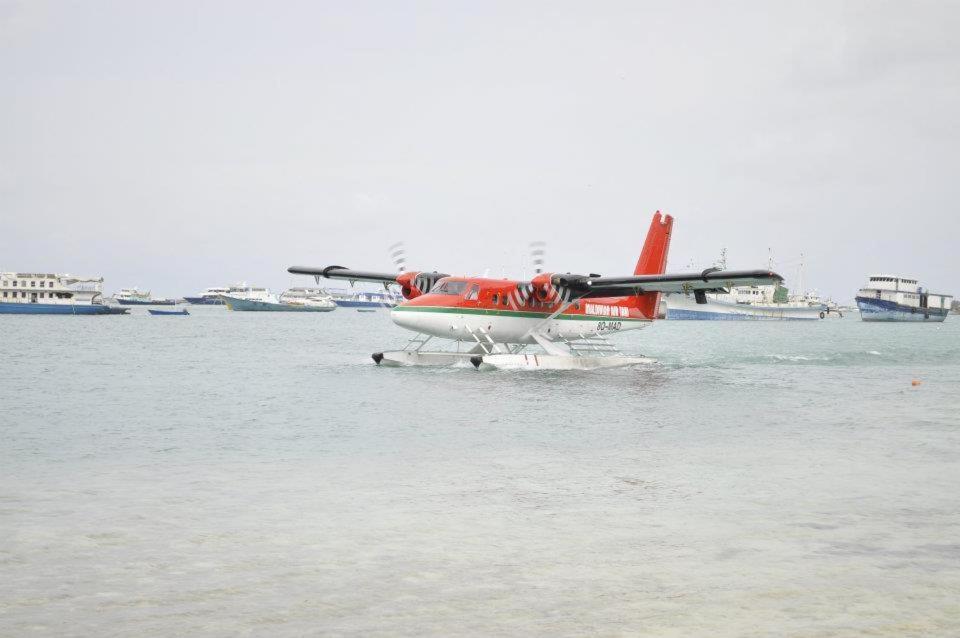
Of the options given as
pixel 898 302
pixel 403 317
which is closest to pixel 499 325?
pixel 403 317

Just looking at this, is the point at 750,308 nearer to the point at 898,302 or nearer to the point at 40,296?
the point at 898,302

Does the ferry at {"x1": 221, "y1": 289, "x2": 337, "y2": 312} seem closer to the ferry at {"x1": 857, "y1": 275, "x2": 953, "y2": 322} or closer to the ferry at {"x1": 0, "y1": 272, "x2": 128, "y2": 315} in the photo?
the ferry at {"x1": 0, "y1": 272, "x2": 128, "y2": 315}

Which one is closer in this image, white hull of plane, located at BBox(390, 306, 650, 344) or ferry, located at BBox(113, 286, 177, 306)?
white hull of plane, located at BBox(390, 306, 650, 344)

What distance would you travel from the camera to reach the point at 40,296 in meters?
104

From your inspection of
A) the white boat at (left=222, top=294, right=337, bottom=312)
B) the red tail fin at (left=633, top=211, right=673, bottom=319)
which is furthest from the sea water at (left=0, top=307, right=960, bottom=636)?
the white boat at (left=222, top=294, right=337, bottom=312)

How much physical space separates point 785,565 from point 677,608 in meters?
1.62

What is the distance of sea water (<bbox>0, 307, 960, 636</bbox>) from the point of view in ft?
19.5

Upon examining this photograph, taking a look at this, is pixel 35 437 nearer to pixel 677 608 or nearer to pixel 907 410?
pixel 677 608

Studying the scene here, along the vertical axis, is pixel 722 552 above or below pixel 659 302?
below

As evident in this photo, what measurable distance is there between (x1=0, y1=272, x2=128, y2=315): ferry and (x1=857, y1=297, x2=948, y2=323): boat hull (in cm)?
11387

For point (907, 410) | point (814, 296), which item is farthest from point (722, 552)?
point (814, 296)

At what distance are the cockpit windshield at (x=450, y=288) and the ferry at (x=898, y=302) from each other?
123531mm

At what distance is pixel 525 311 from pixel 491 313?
1696 mm

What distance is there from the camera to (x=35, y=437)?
14.9 meters
